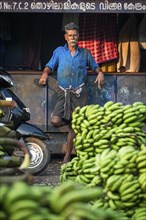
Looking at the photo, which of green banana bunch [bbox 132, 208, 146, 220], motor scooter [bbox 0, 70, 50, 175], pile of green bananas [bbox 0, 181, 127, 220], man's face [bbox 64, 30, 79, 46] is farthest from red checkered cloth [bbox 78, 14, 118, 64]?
pile of green bananas [bbox 0, 181, 127, 220]

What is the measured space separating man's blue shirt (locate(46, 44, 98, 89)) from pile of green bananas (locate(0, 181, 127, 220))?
26.1 ft

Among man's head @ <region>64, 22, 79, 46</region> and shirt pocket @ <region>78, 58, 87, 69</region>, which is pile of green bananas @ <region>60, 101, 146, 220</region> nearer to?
man's head @ <region>64, 22, 79, 46</region>

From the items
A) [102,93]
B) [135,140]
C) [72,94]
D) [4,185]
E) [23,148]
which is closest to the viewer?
[4,185]

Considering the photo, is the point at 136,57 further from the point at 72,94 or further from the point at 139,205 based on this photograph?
Result: the point at 139,205

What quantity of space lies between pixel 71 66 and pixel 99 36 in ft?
6.31

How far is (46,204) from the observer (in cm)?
359

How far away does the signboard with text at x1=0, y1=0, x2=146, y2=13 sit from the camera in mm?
11906

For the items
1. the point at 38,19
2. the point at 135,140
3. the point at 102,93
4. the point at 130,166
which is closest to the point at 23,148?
the point at 130,166

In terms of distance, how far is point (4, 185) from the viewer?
3693mm

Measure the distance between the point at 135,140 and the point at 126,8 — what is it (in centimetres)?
621

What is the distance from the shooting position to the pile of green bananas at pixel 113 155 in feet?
17.5

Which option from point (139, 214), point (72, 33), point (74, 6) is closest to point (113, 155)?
point (139, 214)

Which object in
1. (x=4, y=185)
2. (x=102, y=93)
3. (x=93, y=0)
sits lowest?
(x=102, y=93)

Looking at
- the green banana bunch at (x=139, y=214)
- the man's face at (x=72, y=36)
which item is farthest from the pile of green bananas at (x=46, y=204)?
the man's face at (x=72, y=36)
